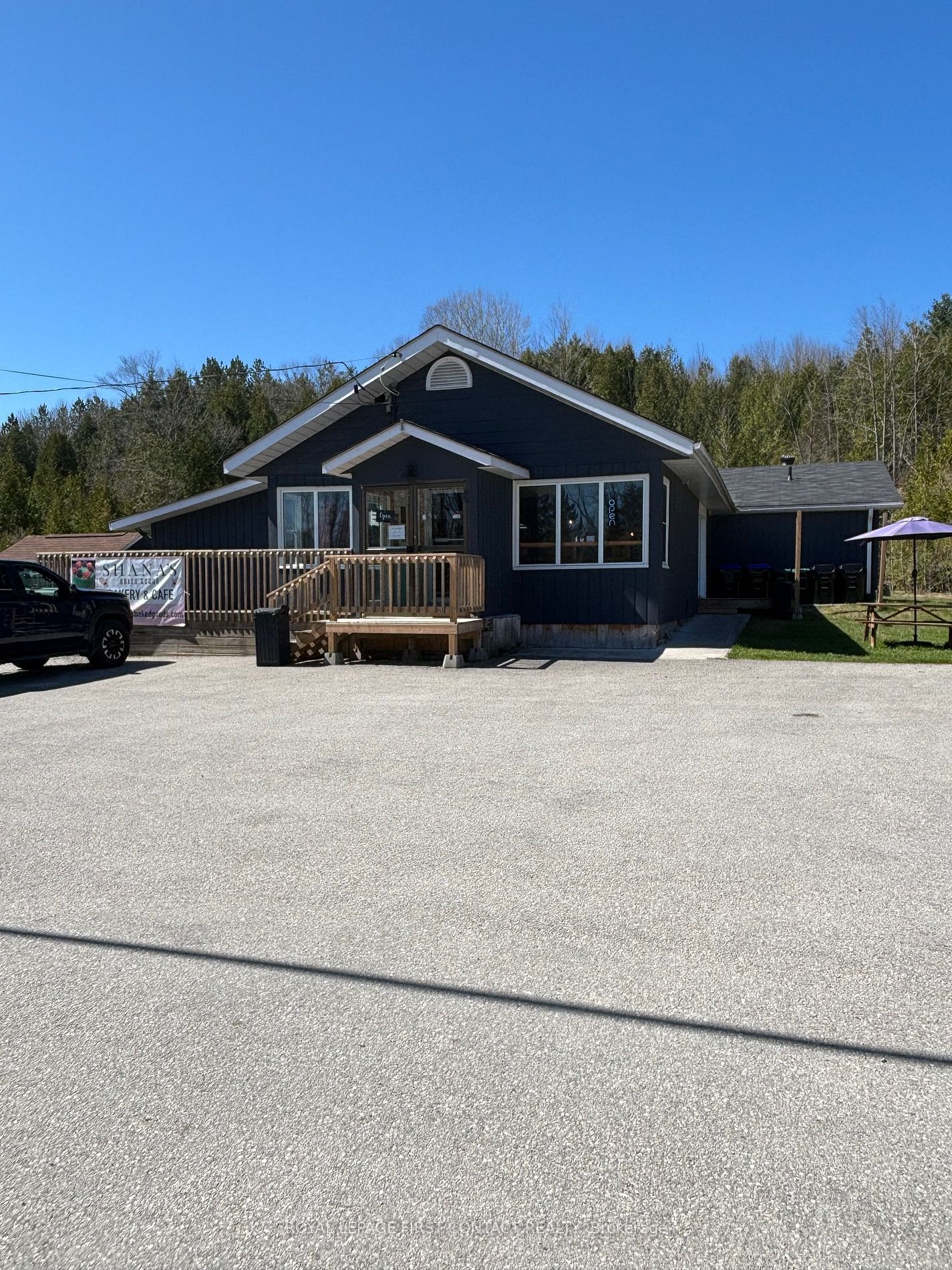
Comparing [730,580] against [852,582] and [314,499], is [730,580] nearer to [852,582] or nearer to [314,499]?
[852,582]

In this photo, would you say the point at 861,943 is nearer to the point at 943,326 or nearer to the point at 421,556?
the point at 421,556

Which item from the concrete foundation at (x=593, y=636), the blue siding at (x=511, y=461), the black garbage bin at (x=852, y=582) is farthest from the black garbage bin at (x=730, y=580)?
the concrete foundation at (x=593, y=636)

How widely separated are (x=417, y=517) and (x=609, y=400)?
30119 millimetres

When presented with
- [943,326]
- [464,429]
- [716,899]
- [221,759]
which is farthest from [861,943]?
[943,326]

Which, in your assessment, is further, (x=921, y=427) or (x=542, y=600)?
(x=921, y=427)

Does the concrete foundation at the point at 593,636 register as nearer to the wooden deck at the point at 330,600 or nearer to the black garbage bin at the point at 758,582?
the wooden deck at the point at 330,600

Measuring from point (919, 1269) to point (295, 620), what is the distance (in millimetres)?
12692

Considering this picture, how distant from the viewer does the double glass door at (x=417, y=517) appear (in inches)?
584

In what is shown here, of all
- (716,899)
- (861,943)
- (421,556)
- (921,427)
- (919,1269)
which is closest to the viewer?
(919,1269)

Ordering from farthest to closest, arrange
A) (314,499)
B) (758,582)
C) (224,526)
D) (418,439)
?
(758,582)
(224,526)
(314,499)
(418,439)

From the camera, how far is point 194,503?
18797mm

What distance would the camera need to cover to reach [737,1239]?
77.2 inches

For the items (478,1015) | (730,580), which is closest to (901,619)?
(730,580)

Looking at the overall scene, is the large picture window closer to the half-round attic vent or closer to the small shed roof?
the half-round attic vent
